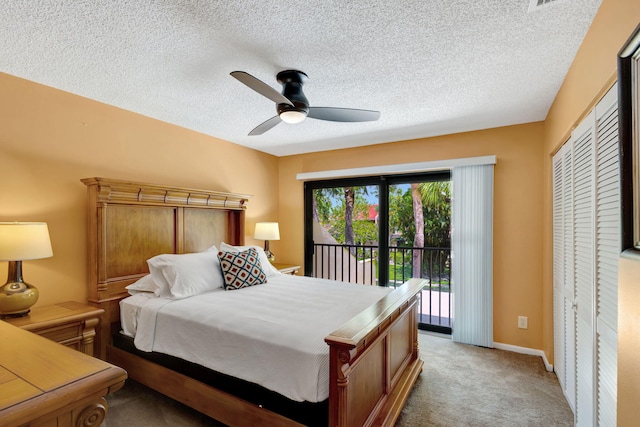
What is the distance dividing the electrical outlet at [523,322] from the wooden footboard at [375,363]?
1331mm

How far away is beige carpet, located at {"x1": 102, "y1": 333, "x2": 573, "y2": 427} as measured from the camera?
2.07 meters

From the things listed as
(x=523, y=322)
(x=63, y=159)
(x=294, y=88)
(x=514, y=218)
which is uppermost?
(x=294, y=88)

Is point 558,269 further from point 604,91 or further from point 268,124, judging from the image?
point 268,124

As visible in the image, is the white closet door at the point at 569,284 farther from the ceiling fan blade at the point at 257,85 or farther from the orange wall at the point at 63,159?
the orange wall at the point at 63,159

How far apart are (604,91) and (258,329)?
216 centimetres

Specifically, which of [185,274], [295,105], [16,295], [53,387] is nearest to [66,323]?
[16,295]

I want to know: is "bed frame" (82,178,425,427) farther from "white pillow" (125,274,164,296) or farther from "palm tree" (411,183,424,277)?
"palm tree" (411,183,424,277)

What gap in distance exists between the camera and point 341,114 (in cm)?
227

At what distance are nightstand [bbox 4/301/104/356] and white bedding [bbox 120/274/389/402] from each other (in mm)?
247

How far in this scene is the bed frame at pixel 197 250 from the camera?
1.58m

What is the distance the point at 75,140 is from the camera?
255 centimetres

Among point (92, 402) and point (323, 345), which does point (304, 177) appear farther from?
point (92, 402)

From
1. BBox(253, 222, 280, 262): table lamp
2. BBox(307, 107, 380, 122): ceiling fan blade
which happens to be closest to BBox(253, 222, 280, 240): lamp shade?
BBox(253, 222, 280, 262): table lamp

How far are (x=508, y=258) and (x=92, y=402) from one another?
3577 millimetres
